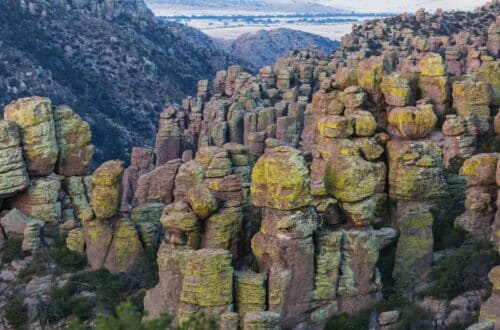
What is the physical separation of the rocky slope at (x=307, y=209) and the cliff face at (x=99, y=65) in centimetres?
6390

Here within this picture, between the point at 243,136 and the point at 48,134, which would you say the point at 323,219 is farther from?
the point at 243,136

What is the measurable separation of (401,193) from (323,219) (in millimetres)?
4719

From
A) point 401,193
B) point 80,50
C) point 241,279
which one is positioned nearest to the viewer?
point 241,279

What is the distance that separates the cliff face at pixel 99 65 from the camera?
109562mm

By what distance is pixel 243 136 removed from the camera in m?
69.7

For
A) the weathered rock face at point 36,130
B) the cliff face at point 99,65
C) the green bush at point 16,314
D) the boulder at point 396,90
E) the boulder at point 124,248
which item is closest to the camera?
the green bush at point 16,314

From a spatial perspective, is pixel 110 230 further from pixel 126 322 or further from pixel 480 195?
pixel 126 322

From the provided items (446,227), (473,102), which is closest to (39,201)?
(446,227)

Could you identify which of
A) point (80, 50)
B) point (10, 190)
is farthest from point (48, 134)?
point (80, 50)

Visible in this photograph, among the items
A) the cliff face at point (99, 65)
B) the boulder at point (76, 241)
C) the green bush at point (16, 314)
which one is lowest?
the cliff face at point (99, 65)

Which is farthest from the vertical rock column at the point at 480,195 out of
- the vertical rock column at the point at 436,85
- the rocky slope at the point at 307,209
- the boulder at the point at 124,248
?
the boulder at the point at 124,248

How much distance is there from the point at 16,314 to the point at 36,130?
7938 mm

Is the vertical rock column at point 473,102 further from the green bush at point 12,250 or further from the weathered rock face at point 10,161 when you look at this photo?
the green bush at point 12,250

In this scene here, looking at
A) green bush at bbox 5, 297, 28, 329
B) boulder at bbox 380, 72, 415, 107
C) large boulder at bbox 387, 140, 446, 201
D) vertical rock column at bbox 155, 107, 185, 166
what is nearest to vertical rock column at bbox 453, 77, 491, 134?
boulder at bbox 380, 72, 415, 107
